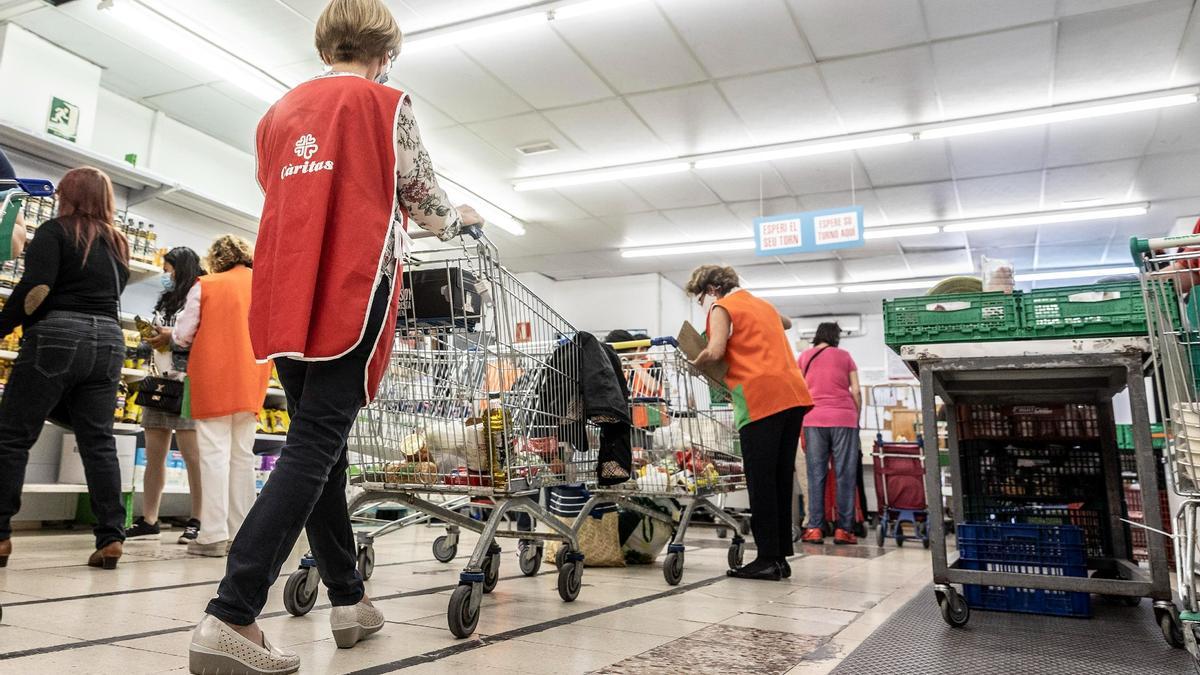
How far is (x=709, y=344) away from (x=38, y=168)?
17.7ft

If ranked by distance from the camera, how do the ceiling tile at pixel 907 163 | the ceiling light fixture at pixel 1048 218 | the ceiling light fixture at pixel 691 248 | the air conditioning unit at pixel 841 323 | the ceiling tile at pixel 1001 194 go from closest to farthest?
the ceiling tile at pixel 907 163 < the ceiling tile at pixel 1001 194 < the ceiling light fixture at pixel 1048 218 < the ceiling light fixture at pixel 691 248 < the air conditioning unit at pixel 841 323

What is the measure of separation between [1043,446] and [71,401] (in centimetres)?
395

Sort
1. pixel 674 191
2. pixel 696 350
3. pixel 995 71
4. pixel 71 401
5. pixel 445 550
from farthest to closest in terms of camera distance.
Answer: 1. pixel 674 191
2. pixel 995 71
3. pixel 445 550
4. pixel 696 350
5. pixel 71 401

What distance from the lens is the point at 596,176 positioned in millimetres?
8516

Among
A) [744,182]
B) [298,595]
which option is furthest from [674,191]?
[298,595]

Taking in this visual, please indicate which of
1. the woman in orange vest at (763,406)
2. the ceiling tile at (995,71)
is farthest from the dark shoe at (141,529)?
the ceiling tile at (995,71)

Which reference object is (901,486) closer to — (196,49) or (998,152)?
(998,152)

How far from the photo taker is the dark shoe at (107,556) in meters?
2.98

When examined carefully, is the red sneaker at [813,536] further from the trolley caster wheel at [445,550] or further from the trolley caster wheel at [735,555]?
the trolley caster wheel at [445,550]

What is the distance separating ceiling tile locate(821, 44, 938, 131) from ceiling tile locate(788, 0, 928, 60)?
10 centimetres

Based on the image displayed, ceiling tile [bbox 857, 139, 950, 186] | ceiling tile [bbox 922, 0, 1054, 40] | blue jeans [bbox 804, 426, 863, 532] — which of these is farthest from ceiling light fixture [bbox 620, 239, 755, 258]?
blue jeans [bbox 804, 426, 863, 532]

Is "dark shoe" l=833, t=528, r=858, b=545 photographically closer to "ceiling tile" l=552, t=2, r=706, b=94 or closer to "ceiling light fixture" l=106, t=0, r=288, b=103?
"ceiling tile" l=552, t=2, r=706, b=94

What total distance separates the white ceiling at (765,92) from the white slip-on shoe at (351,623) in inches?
181

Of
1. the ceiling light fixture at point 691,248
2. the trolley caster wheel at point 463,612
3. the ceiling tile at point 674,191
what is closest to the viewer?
the trolley caster wheel at point 463,612
